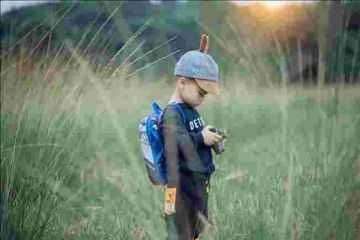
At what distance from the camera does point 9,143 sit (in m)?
3.21

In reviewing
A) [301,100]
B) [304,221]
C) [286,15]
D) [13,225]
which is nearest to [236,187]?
[304,221]

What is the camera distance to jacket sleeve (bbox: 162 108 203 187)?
7.10ft

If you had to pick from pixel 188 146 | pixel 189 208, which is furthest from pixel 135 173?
pixel 188 146

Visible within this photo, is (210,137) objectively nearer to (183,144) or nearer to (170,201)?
(183,144)

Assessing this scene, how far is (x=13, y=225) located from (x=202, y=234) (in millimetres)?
665

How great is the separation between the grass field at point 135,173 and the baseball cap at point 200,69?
50 centimetres

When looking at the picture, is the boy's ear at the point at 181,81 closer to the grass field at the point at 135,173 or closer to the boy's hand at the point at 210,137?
the boy's hand at the point at 210,137

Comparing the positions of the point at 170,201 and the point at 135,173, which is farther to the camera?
the point at 135,173

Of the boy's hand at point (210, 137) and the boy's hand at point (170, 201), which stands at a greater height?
the boy's hand at point (210, 137)

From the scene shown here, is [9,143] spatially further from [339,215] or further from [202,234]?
[339,215]

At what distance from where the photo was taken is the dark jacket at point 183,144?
217cm

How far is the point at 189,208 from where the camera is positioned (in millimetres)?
2281

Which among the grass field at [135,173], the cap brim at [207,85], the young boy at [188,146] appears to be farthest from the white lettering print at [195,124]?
the grass field at [135,173]

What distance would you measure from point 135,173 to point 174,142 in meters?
2.12
